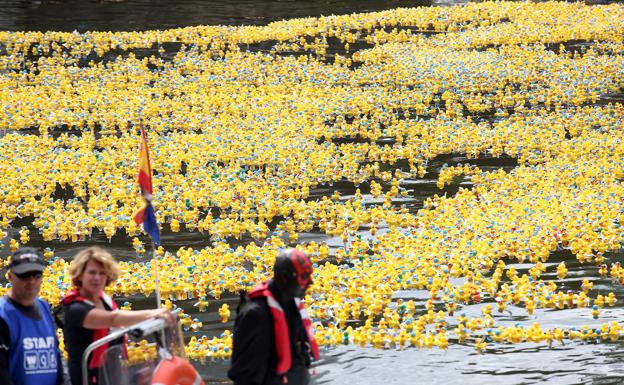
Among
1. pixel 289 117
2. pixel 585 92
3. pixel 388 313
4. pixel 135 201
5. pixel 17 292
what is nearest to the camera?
pixel 17 292

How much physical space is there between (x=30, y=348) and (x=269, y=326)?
1.67 meters

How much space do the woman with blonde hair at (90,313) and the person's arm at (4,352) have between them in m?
0.52

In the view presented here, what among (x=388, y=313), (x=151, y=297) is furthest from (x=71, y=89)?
(x=388, y=313)

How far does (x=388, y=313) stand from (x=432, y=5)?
31.0m

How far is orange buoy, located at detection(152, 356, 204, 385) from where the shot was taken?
7414 mm

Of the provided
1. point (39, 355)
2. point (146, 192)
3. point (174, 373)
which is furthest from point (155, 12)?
point (174, 373)

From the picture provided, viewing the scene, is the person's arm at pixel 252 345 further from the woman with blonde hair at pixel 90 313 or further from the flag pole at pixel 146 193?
the flag pole at pixel 146 193

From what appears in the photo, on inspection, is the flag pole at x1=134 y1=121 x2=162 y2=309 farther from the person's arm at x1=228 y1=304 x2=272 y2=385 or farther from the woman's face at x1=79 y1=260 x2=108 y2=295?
the person's arm at x1=228 y1=304 x2=272 y2=385

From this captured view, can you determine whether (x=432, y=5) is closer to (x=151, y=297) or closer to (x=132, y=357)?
(x=151, y=297)

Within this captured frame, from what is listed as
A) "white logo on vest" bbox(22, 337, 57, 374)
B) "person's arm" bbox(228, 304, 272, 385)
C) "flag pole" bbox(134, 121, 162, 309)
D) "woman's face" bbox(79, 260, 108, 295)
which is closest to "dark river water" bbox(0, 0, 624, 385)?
"flag pole" bbox(134, 121, 162, 309)

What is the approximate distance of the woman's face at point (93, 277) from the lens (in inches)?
306

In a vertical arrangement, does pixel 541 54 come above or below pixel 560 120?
above

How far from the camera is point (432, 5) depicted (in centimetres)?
4412

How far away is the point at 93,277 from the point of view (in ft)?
25.5
